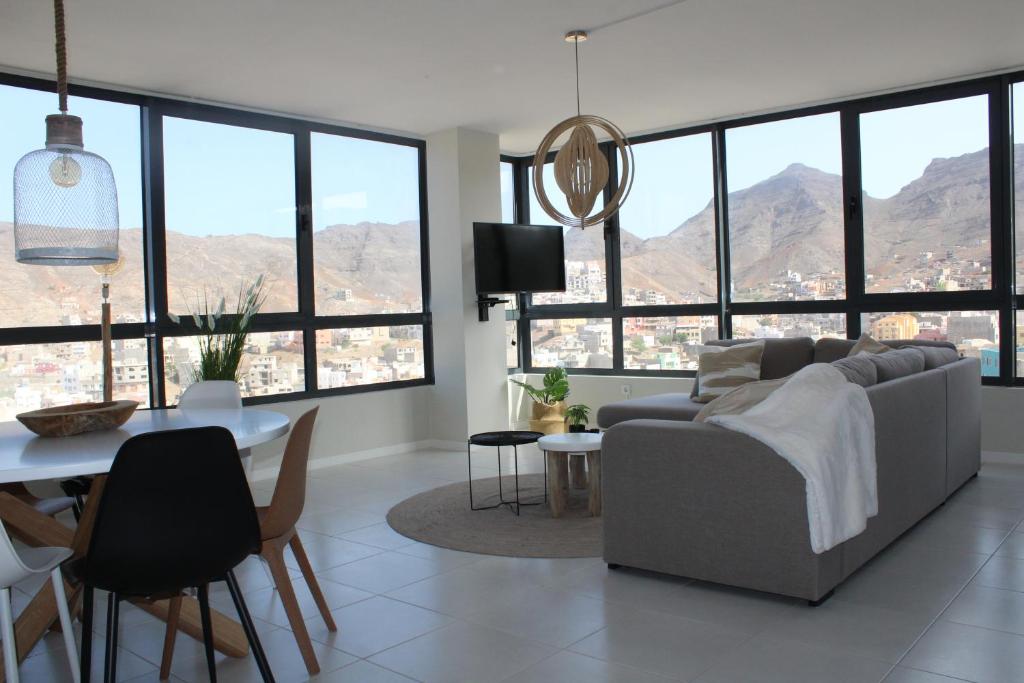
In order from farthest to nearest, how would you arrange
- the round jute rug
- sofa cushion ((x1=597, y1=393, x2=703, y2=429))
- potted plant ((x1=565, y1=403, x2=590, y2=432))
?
1. potted plant ((x1=565, y1=403, x2=590, y2=432))
2. sofa cushion ((x1=597, y1=393, x2=703, y2=429))
3. the round jute rug

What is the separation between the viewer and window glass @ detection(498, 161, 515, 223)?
8.05m

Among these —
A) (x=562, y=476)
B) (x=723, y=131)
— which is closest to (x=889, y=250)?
(x=723, y=131)

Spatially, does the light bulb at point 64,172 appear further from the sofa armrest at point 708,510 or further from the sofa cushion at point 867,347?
the sofa cushion at point 867,347

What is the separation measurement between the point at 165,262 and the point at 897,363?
441cm

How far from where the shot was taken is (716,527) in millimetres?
A: 3268

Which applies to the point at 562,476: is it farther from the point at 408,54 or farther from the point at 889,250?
the point at 889,250

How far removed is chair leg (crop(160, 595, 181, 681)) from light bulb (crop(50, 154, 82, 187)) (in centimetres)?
142

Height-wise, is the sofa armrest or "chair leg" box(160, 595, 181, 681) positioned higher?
the sofa armrest

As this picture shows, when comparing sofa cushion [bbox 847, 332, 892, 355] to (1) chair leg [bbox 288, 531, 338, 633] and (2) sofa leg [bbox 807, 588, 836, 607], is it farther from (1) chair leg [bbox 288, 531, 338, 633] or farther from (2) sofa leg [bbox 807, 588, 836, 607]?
(1) chair leg [bbox 288, 531, 338, 633]

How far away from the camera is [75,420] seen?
302 cm

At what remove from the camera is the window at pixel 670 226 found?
23.3 feet

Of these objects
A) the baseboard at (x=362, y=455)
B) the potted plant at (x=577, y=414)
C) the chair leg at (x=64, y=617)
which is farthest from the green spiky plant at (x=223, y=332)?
the chair leg at (x=64, y=617)

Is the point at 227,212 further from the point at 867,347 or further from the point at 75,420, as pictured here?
the point at 867,347

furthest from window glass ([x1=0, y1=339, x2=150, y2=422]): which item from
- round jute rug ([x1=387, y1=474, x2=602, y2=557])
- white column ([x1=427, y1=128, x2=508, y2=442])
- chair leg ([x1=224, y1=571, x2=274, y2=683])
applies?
chair leg ([x1=224, y1=571, x2=274, y2=683])
